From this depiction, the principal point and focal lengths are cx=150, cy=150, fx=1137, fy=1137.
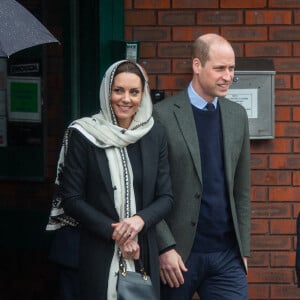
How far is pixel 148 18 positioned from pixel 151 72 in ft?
0.96

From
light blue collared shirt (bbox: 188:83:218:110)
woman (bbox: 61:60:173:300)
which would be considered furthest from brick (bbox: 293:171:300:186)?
woman (bbox: 61:60:173:300)

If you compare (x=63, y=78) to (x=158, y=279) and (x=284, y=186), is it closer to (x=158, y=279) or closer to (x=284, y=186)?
(x=284, y=186)

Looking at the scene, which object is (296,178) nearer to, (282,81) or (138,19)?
(282,81)

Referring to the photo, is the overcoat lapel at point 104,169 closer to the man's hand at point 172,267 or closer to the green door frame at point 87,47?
the man's hand at point 172,267

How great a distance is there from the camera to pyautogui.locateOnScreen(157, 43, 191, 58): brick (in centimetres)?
618

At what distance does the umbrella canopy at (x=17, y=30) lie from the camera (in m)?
4.46

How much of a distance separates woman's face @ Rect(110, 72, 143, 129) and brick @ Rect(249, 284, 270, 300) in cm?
181

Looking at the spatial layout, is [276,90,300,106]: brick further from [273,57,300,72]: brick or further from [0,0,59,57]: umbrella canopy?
[0,0,59,57]: umbrella canopy

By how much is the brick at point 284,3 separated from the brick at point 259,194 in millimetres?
1006

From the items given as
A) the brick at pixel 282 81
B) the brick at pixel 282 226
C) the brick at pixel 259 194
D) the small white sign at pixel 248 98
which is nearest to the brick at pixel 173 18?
the small white sign at pixel 248 98

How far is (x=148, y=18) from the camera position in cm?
618

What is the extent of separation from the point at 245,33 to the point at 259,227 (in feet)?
3.52

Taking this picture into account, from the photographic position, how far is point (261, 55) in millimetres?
→ 6223

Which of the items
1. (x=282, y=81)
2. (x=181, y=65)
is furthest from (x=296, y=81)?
(x=181, y=65)
